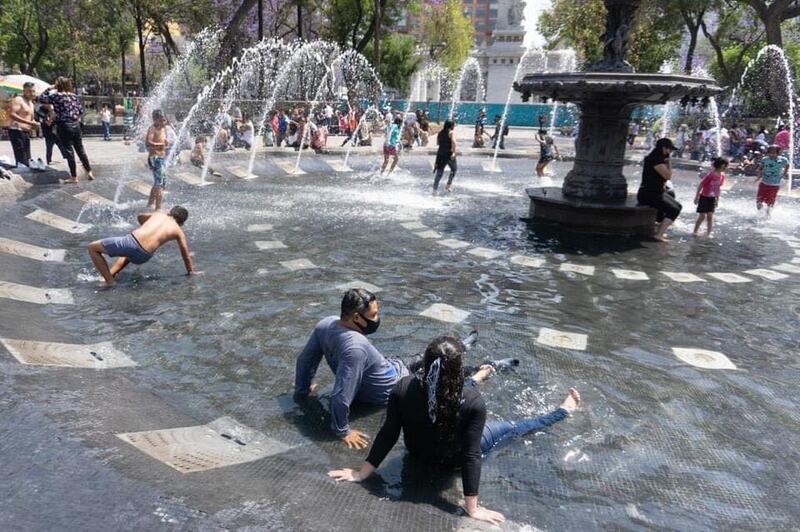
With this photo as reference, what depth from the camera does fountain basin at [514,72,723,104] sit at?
33.5 ft

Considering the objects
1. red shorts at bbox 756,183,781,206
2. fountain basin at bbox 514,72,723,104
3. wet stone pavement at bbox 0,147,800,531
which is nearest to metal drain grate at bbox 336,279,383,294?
wet stone pavement at bbox 0,147,800,531

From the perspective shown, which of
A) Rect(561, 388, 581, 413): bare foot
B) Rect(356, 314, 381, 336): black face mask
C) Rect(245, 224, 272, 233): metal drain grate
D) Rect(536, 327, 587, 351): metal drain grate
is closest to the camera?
Rect(356, 314, 381, 336): black face mask

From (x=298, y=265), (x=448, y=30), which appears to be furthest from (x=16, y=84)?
(x=448, y=30)

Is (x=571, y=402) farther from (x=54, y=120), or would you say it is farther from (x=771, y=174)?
(x=54, y=120)

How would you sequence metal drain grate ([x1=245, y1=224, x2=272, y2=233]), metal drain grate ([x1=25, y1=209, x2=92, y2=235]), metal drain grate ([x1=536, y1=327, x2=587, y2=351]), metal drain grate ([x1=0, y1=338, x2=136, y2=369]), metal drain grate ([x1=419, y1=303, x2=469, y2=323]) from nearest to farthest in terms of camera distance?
metal drain grate ([x1=0, y1=338, x2=136, y2=369]), metal drain grate ([x1=536, y1=327, x2=587, y2=351]), metal drain grate ([x1=419, y1=303, x2=469, y2=323]), metal drain grate ([x1=25, y1=209, x2=92, y2=235]), metal drain grate ([x1=245, y1=224, x2=272, y2=233])

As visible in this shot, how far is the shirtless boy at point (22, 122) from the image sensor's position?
1282cm

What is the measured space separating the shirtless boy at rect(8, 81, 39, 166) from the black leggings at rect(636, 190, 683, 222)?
1197 centimetres

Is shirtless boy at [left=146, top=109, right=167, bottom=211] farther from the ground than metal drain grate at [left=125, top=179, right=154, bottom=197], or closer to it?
farther from the ground

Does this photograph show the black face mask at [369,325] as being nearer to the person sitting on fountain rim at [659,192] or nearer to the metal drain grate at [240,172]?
the person sitting on fountain rim at [659,192]

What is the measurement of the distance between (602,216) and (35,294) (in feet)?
30.0

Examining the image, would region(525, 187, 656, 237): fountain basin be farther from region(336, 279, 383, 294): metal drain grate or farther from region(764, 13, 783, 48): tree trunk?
region(764, 13, 783, 48): tree trunk

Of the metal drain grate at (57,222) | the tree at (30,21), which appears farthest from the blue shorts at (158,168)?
the tree at (30,21)

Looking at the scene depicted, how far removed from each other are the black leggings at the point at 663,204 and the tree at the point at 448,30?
57457 millimetres

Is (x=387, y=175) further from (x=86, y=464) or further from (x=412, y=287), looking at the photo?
(x=86, y=464)
